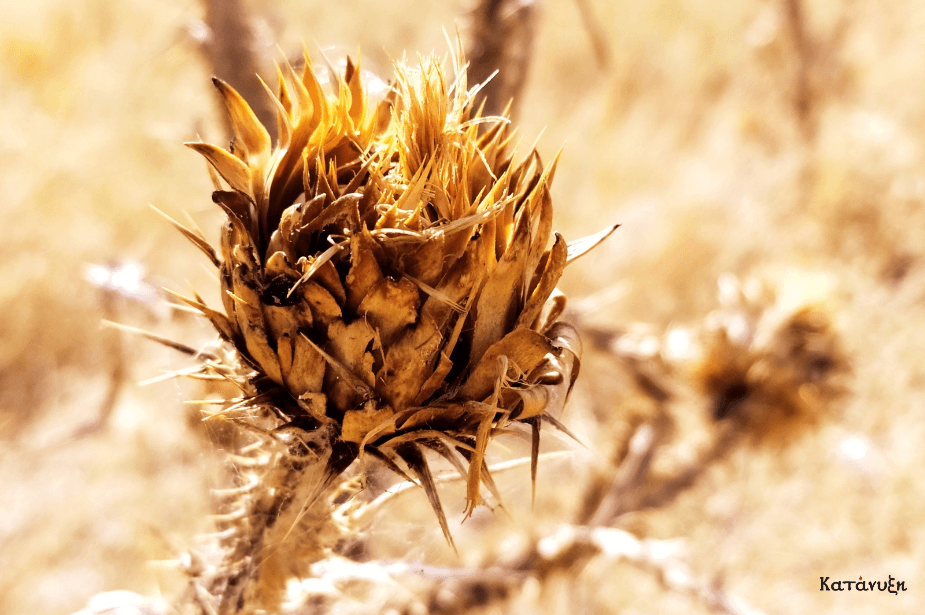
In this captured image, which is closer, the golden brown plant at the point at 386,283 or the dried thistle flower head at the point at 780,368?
the golden brown plant at the point at 386,283

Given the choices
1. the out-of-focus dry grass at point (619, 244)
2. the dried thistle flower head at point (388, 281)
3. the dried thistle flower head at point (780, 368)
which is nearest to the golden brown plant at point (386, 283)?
the dried thistle flower head at point (388, 281)

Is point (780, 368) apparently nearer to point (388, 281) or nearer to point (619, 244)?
point (388, 281)

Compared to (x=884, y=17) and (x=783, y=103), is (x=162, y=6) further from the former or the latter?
(x=884, y=17)

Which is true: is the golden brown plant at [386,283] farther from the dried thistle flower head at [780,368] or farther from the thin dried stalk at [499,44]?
the dried thistle flower head at [780,368]

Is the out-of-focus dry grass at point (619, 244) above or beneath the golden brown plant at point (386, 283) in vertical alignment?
above

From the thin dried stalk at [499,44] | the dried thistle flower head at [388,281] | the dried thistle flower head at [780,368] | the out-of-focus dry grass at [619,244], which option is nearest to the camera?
the dried thistle flower head at [388,281]

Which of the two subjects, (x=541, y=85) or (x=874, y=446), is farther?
(x=541, y=85)

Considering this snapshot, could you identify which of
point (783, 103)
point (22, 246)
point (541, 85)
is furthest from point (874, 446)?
point (22, 246)

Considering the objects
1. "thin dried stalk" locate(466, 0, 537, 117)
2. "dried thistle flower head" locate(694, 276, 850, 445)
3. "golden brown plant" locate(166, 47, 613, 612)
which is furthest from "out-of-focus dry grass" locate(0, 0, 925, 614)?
"golden brown plant" locate(166, 47, 613, 612)

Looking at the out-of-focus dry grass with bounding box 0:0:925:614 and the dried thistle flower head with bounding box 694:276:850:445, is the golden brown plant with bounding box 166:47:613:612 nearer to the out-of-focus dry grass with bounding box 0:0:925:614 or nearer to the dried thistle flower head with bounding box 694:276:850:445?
the out-of-focus dry grass with bounding box 0:0:925:614
